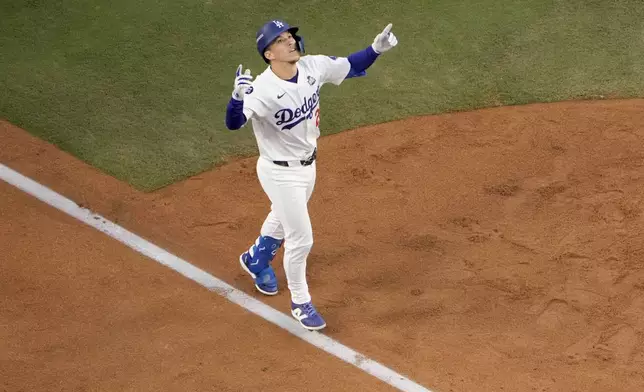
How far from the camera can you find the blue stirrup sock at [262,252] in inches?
279

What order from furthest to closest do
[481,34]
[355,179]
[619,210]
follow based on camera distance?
[481,34] → [355,179] → [619,210]

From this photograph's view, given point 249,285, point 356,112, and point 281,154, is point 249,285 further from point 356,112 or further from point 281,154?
point 356,112

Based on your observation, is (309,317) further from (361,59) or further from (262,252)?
(361,59)

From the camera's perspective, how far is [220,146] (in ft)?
28.7

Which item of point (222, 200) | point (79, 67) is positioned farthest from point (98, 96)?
point (222, 200)

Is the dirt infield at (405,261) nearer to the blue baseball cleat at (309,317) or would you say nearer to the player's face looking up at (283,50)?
the blue baseball cleat at (309,317)

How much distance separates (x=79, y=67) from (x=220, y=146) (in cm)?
204

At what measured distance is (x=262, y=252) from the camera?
710 cm

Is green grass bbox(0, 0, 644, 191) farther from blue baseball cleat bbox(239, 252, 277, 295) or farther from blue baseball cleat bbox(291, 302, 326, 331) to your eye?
blue baseball cleat bbox(291, 302, 326, 331)

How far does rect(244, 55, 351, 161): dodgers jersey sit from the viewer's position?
6.27 metres

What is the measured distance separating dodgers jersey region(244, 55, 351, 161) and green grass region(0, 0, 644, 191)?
212cm

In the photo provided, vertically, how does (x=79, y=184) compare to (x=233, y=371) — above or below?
above

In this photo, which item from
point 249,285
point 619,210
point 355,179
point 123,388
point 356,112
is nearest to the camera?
point 123,388

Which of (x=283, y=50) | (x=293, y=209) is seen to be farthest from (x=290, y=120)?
(x=293, y=209)
